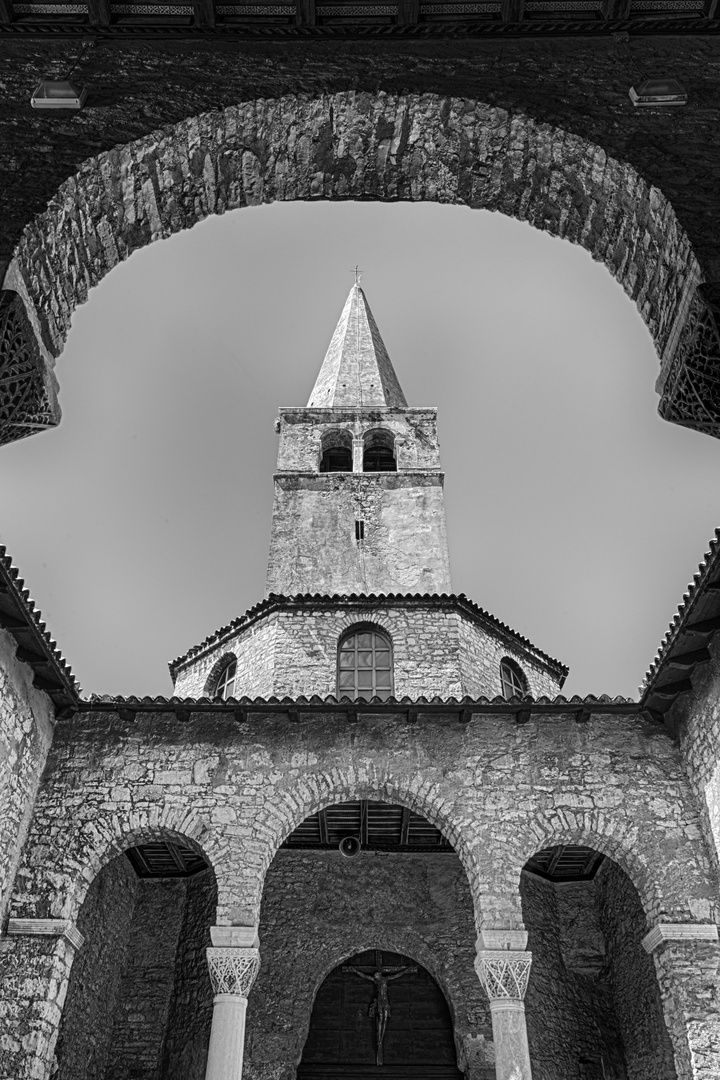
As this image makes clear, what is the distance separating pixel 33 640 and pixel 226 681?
21.1 ft

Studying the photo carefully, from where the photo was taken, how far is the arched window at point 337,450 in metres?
20.8

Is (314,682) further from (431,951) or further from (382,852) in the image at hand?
(431,951)

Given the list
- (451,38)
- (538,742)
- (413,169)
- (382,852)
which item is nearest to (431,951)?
(382,852)

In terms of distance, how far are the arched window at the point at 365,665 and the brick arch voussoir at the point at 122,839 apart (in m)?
4.46

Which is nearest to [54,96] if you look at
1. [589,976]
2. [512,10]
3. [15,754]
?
[512,10]

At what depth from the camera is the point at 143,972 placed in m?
13.3

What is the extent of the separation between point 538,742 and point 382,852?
365 centimetres

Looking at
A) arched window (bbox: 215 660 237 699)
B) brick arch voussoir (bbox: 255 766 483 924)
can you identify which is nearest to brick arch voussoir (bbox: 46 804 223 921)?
brick arch voussoir (bbox: 255 766 483 924)

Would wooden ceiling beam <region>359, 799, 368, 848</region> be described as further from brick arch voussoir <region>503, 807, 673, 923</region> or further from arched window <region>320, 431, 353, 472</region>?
arched window <region>320, 431, 353, 472</region>

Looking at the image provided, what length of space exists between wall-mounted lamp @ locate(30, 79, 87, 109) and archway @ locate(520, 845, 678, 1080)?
36.5 ft

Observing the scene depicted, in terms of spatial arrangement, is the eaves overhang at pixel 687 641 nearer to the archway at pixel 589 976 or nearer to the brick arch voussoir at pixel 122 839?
the archway at pixel 589 976

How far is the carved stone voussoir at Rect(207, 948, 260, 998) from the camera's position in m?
9.80

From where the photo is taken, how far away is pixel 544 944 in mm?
13312

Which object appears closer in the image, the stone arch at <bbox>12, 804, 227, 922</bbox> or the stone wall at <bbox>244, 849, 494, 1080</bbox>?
the stone arch at <bbox>12, 804, 227, 922</bbox>
